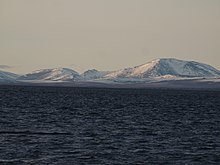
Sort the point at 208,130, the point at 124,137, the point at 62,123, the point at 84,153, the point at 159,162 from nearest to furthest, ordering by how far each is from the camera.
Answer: the point at 159,162 < the point at 84,153 < the point at 124,137 < the point at 208,130 < the point at 62,123

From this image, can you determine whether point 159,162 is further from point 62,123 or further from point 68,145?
point 62,123

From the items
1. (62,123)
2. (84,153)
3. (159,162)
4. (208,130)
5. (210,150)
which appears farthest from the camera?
(62,123)

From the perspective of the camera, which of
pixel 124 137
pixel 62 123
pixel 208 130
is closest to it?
pixel 124 137

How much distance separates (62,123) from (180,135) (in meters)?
20.8

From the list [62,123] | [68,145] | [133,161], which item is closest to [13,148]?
[68,145]

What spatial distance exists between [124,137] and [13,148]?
15.6 m

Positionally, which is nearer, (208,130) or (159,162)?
(159,162)

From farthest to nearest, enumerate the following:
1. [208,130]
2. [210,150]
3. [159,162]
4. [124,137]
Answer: [208,130] → [124,137] → [210,150] → [159,162]

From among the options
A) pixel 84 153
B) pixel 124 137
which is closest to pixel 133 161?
pixel 84 153

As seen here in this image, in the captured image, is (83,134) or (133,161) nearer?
A: (133,161)

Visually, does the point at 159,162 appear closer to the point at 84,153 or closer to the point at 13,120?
the point at 84,153

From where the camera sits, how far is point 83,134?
224ft

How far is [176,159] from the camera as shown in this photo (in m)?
51.4

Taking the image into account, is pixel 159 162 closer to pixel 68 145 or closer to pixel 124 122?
pixel 68 145
